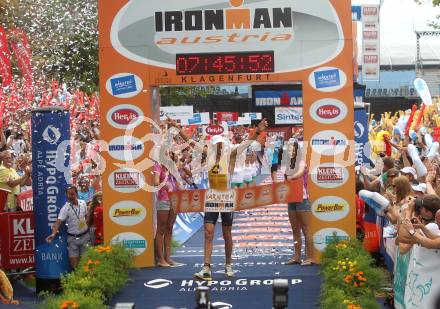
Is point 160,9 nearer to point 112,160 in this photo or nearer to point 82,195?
point 112,160

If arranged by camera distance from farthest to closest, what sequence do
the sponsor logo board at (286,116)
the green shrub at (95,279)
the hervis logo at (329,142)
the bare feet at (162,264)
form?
the sponsor logo board at (286,116) < the bare feet at (162,264) < the hervis logo at (329,142) < the green shrub at (95,279)

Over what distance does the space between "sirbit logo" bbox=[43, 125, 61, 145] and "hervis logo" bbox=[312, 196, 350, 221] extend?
3.74 m

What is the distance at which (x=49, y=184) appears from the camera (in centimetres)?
1121

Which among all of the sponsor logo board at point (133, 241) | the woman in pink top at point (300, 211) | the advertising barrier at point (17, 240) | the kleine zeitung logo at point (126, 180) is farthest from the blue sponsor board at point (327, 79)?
the advertising barrier at point (17, 240)

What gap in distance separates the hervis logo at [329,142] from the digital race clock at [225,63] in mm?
1173

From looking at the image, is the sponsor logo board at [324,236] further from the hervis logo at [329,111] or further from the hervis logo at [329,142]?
the hervis logo at [329,111]

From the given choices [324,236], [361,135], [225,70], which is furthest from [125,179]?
[361,135]

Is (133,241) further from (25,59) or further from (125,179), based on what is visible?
(25,59)

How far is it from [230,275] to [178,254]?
2805 millimetres

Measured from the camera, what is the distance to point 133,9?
39.7 ft

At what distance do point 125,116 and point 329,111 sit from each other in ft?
9.61

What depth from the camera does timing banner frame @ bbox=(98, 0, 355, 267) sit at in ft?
39.0

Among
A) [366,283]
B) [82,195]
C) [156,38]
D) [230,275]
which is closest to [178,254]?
[82,195]

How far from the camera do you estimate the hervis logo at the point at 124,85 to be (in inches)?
476
